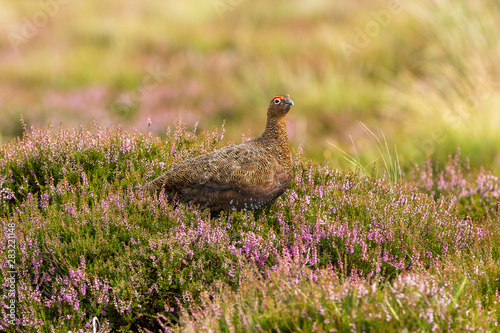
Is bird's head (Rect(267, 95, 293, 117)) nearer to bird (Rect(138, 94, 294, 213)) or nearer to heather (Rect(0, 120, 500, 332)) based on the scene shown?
bird (Rect(138, 94, 294, 213))

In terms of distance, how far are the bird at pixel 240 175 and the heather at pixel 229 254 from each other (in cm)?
10

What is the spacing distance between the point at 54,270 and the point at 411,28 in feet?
28.5

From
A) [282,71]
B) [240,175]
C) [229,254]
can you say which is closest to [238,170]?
[240,175]

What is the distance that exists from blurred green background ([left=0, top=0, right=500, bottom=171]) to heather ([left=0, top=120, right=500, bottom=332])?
8.09ft

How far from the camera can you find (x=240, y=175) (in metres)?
3.50

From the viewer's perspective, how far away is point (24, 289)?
10.0ft

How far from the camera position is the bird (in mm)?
3523

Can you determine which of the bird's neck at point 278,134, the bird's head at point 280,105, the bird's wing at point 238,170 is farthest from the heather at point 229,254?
the bird's head at point 280,105

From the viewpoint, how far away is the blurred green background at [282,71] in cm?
721

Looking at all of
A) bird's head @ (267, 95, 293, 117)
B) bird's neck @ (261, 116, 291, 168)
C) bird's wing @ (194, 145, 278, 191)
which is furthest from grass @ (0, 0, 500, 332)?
bird's head @ (267, 95, 293, 117)

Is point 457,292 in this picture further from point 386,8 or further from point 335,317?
point 386,8

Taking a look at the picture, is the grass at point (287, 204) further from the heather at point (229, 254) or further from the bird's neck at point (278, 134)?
the bird's neck at point (278, 134)

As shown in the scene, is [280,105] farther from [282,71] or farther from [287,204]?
[282,71]

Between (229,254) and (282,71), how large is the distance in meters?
6.48
